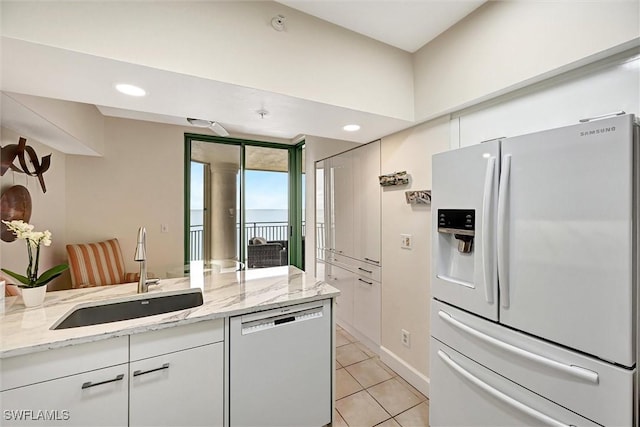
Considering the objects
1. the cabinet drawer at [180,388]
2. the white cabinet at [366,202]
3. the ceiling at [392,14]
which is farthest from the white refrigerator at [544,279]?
the cabinet drawer at [180,388]

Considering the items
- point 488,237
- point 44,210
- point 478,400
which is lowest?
point 478,400

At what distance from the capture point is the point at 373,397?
6.73ft

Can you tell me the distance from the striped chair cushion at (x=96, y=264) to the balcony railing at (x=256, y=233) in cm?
97

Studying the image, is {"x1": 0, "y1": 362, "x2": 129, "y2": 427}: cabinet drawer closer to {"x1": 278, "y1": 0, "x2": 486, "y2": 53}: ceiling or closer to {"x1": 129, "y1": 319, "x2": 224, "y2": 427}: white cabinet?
{"x1": 129, "y1": 319, "x2": 224, "y2": 427}: white cabinet

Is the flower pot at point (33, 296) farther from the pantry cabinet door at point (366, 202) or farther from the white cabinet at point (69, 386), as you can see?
the pantry cabinet door at point (366, 202)

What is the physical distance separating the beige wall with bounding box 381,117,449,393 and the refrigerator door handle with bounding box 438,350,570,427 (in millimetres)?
577

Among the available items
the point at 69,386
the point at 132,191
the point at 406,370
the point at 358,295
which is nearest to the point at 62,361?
the point at 69,386

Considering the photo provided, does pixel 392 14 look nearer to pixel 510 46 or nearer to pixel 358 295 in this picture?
pixel 510 46

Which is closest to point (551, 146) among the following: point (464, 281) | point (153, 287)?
point (464, 281)

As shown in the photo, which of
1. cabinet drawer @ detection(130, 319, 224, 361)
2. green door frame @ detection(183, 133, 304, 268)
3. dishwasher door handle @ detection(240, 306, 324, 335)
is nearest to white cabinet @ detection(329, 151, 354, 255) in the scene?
green door frame @ detection(183, 133, 304, 268)

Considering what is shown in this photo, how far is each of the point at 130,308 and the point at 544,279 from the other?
218 cm

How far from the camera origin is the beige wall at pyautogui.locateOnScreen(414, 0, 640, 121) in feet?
3.71

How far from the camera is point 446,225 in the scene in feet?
5.00

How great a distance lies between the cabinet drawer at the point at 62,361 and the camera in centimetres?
99
